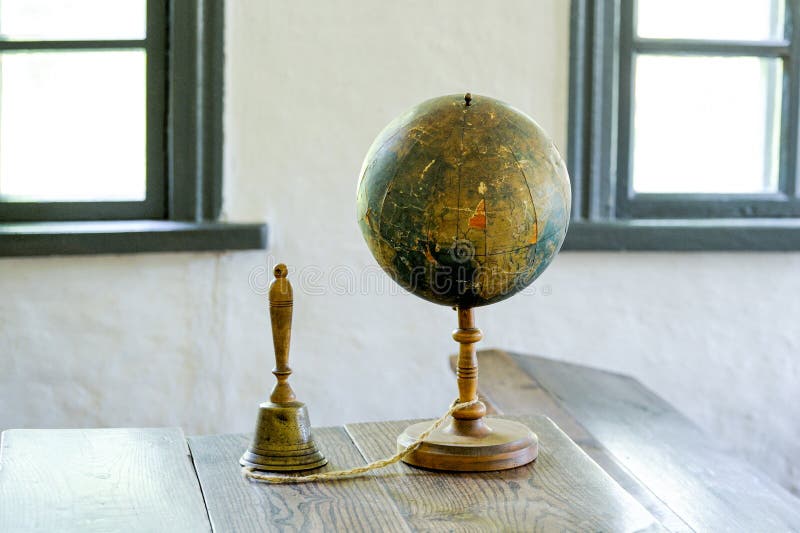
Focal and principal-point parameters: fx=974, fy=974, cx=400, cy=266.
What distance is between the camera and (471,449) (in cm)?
165

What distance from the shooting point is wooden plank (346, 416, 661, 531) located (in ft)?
4.59

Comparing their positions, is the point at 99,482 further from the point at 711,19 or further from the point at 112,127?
the point at 711,19

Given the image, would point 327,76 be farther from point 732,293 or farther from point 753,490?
point 753,490

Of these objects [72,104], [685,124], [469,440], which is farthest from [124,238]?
[685,124]

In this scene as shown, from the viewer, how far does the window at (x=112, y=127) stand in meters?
2.98

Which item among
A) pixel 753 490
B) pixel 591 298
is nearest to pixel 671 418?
pixel 753 490

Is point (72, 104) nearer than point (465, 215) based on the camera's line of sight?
No

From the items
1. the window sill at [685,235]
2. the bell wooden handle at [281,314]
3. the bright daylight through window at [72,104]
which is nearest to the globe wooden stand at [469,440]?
the bell wooden handle at [281,314]

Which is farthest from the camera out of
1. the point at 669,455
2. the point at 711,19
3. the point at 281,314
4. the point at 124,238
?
the point at 711,19

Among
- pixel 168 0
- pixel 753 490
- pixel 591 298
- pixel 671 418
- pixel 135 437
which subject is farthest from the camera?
pixel 591 298

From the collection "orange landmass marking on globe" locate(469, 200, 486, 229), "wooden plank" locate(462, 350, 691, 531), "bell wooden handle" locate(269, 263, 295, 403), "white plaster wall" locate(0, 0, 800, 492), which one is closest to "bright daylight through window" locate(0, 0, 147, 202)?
"white plaster wall" locate(0, 0, 800, 492)

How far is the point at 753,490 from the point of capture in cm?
209

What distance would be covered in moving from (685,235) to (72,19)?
6.91 feet

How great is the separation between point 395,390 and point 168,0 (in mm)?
1426
